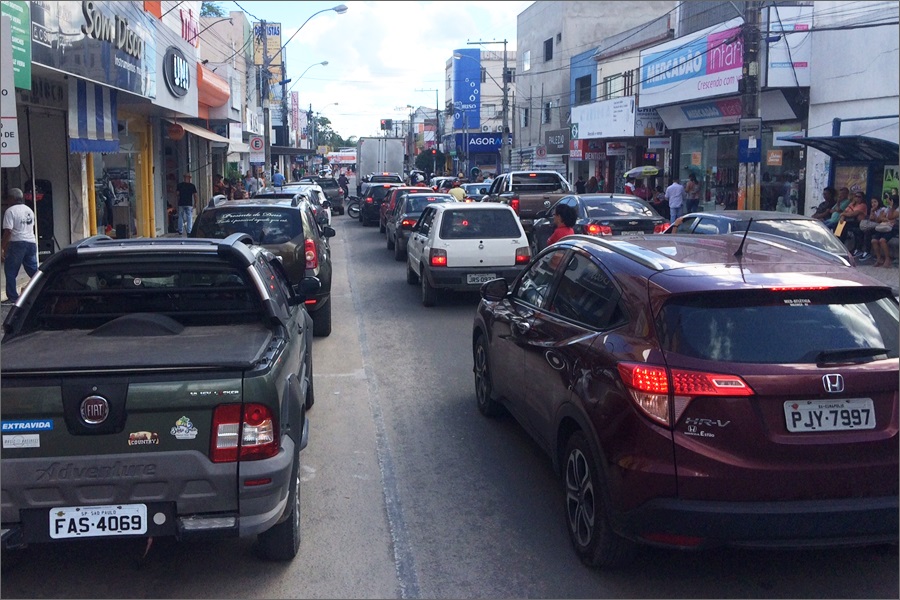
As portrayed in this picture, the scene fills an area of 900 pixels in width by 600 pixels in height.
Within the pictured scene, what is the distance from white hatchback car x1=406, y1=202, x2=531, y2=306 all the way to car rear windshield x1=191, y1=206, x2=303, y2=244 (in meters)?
2.86

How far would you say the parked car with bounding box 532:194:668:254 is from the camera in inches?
667

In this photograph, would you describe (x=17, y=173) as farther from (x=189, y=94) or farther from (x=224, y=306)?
(x=224, y=306)

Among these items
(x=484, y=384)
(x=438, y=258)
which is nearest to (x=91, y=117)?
(x=438, y=258)

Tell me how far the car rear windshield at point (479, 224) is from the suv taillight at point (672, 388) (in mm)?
9488

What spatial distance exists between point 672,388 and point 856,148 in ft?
59.0

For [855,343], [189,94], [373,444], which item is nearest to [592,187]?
[189,94]

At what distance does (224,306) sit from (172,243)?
1.70ft

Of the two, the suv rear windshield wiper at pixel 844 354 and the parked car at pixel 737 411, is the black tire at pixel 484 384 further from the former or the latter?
the suv rear windshield wiper at pixel 844 354

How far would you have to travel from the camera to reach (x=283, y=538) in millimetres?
4941

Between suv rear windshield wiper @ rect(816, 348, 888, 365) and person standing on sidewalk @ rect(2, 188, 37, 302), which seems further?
person standing on sidewalk @ rect(2, 188, 37, 302)

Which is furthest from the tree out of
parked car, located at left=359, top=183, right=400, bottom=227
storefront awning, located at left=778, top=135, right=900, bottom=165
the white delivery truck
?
storefront awning, located at left=778, top=135, right=900, bottom=165

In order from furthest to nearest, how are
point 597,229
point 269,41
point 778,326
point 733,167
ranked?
point 269,41, point 733,167, point 597,229, point 778,326

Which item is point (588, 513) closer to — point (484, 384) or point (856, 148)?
point (484, 384)

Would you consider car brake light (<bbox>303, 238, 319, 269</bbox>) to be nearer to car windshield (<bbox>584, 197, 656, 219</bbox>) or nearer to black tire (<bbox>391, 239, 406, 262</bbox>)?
car windshield (<bbox>584, 197, 656, 219</bbox>)
